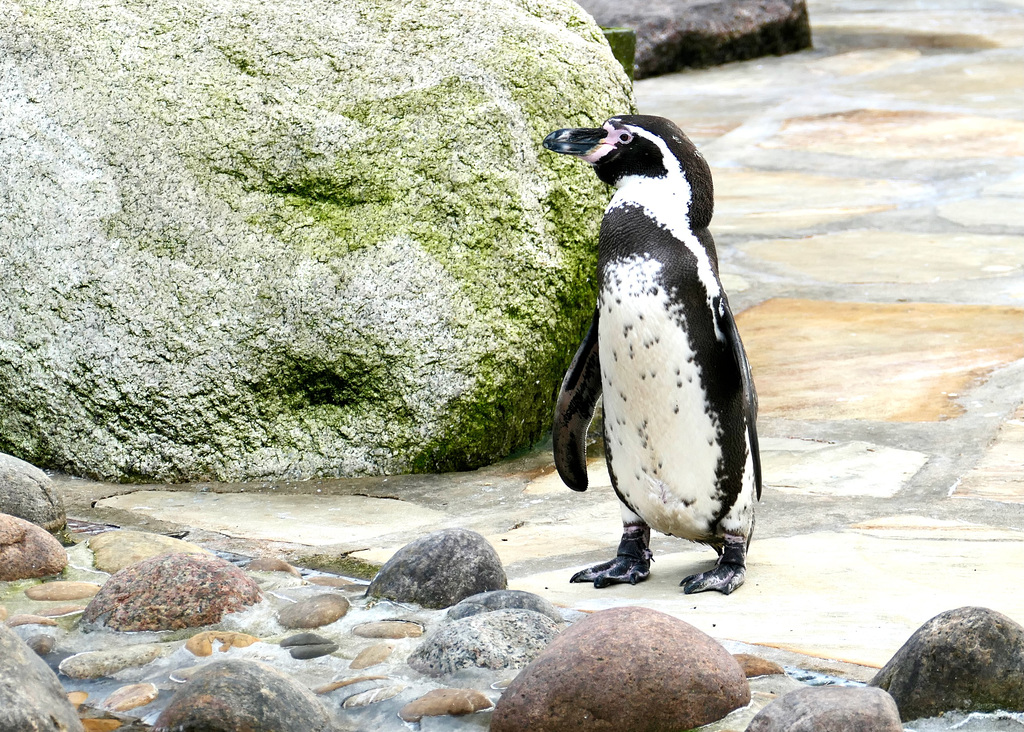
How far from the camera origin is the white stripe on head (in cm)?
294

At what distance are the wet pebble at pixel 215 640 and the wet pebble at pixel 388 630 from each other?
0.64ft

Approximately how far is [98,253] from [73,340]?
0.24m

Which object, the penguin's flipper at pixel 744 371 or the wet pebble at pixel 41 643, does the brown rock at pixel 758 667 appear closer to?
the penguin's flipper at pixel 744 371

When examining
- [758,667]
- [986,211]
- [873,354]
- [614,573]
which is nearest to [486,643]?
[758,667]

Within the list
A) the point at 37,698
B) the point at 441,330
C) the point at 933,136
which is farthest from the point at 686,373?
the point at 933,136

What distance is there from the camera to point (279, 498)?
12.2ft

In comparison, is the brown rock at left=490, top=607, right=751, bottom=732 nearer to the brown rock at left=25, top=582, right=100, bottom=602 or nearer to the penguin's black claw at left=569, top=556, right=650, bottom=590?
Result: the penguin's black claw at left=569, top=556, right=650, bottom=590

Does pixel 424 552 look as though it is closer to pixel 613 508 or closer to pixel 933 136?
pixel 613 508

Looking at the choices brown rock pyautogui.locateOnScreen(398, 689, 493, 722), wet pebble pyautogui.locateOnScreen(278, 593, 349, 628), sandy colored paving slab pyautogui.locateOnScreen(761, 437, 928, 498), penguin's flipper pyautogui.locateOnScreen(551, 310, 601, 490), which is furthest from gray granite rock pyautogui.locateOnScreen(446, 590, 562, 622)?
sandy colored paving slab pyautogui.locateOnScreen(761, 437, 928, 498)

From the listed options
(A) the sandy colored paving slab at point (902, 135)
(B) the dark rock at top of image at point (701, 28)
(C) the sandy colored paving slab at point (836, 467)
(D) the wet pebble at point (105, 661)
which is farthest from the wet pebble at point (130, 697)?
(B) the dark rock at top of image at point (701, 28)

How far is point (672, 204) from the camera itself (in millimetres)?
2973

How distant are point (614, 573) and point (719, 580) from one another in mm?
221

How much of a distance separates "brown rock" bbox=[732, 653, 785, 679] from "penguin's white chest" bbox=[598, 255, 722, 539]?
607 mm

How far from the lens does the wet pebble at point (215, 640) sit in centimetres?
261
